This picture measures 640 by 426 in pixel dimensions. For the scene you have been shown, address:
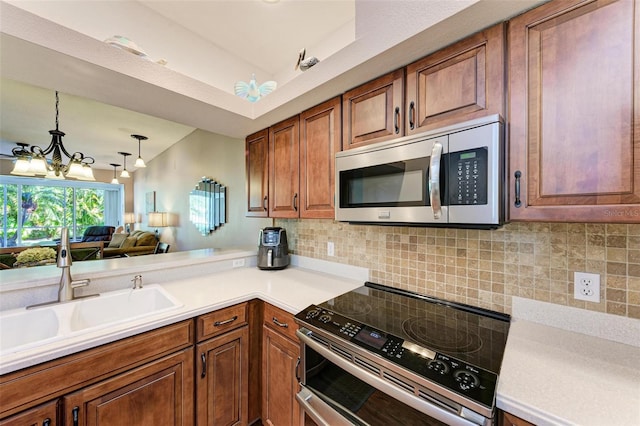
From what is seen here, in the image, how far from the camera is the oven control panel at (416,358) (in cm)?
72

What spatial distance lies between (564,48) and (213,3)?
6.12 feet

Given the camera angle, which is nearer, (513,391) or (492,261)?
(513,391)

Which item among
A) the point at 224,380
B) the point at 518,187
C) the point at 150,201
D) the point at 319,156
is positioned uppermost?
the point at 319,156

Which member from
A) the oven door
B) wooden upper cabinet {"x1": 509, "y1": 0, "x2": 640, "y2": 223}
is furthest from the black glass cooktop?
wooden upper cabinet {"x1": 509, "y1": 0, "x2": 640, "y2": 223}

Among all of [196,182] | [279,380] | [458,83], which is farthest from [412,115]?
[196,182]

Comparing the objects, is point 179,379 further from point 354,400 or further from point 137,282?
point 354,400

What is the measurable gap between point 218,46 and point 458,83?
6.10ft

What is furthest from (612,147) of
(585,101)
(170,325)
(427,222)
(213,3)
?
(213,3)

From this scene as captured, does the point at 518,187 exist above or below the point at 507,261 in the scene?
above

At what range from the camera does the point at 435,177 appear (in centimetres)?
97

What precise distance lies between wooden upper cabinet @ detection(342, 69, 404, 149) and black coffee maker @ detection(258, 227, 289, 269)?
1016mm

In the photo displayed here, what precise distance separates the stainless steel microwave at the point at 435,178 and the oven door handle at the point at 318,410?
844 mm

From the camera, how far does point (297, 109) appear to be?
5.55 feet

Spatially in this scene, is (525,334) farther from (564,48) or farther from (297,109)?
(297,109)
